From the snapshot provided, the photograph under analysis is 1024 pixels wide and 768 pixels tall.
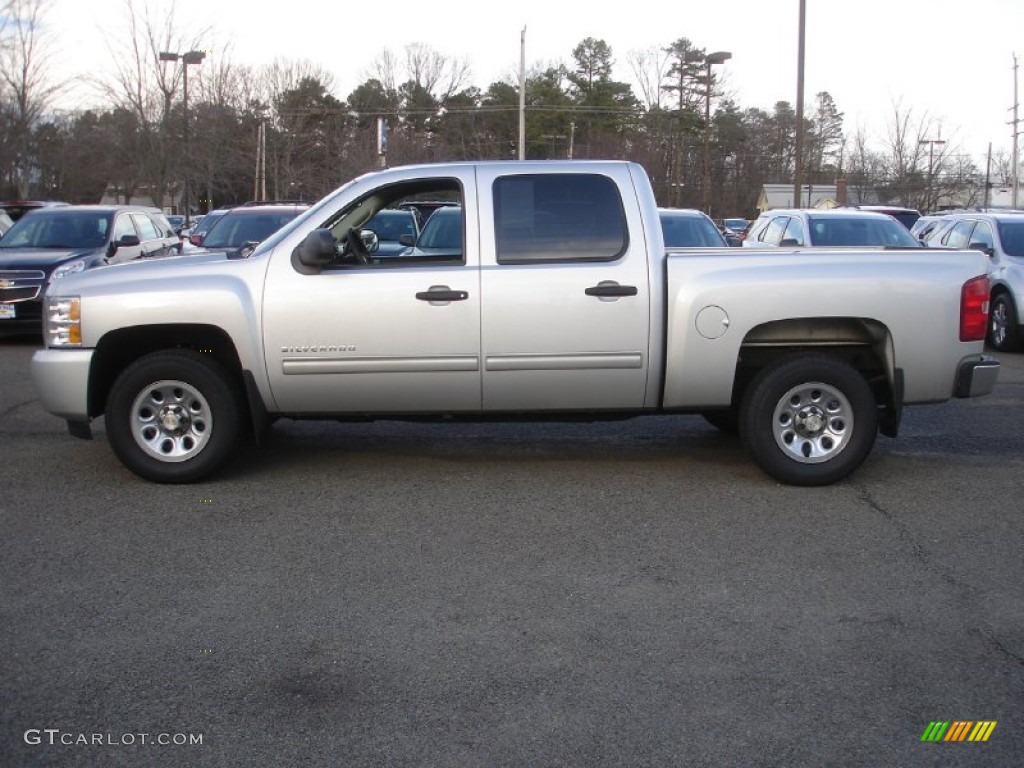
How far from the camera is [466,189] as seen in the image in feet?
22.3

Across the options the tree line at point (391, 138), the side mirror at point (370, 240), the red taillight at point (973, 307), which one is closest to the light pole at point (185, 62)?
the tree line at point (391, 138)

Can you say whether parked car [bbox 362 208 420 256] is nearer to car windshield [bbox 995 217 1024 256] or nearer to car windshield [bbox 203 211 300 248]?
car windshield [bbox 203 211 300 248]

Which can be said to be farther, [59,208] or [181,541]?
[59,208]

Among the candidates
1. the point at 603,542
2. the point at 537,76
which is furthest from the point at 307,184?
the point at 603,542

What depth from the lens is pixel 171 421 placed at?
683 centimetres

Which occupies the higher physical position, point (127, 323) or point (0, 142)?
point (0, 142)

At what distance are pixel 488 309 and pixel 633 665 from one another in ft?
9.55

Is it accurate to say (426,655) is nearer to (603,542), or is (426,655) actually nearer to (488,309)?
(603,542)

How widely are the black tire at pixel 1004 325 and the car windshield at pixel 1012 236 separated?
2.36ft

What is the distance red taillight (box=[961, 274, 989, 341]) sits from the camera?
667 centimetres

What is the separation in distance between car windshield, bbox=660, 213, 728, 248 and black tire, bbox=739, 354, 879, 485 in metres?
6.33

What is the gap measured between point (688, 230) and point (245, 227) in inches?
217

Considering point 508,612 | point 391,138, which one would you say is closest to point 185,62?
point 391,138

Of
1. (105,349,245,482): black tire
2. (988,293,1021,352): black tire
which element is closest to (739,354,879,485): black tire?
(105,349,245,482): black tire
